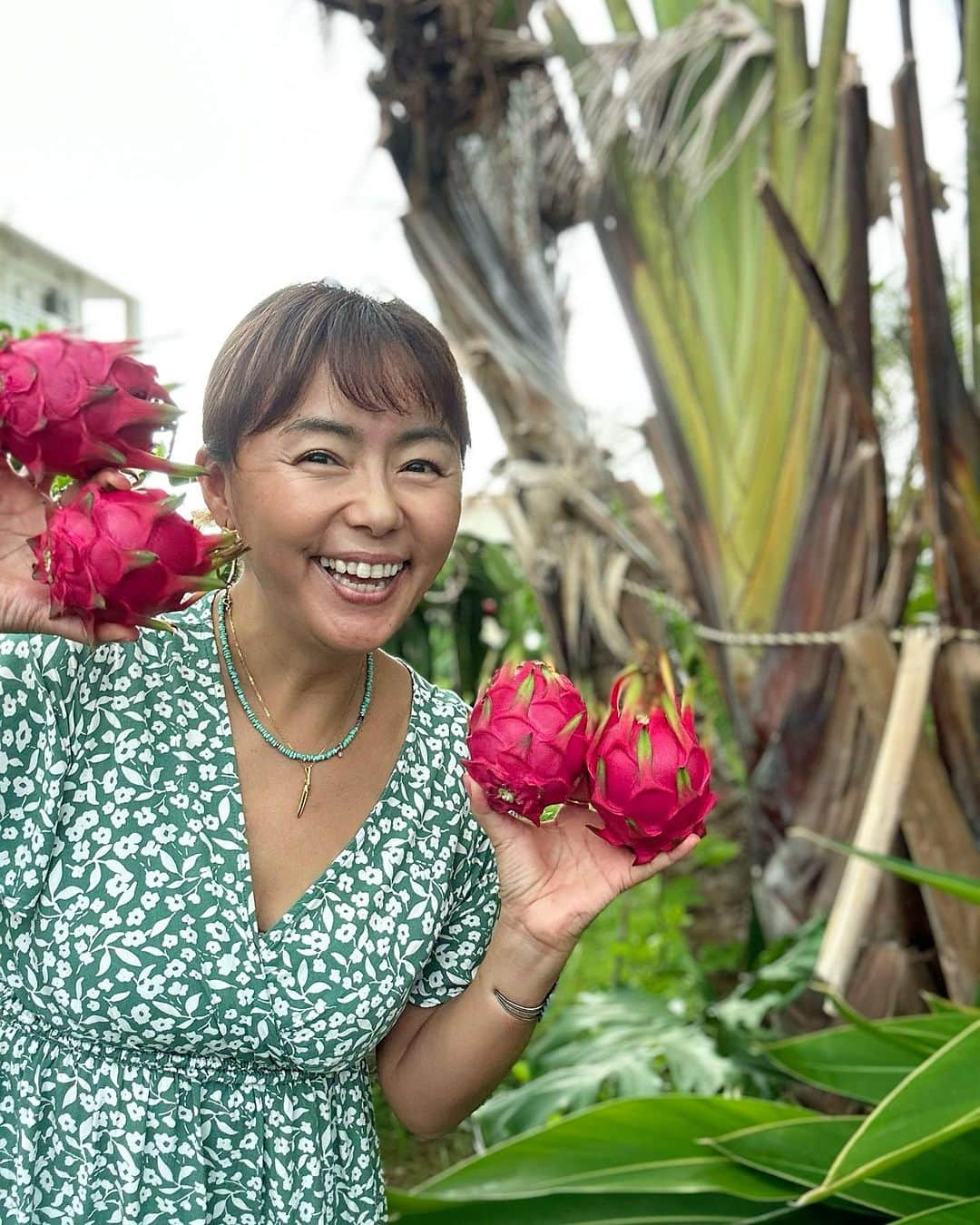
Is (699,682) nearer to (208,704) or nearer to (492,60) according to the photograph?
(492,60)

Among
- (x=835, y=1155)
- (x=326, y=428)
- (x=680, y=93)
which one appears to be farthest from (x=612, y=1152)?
(x=680, y=93)

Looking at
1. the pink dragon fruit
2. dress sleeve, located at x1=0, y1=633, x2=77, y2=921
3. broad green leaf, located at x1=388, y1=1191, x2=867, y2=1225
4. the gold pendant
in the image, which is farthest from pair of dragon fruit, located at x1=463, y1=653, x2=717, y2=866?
broad green leaf, located at x1=388, y1=1191, x2=867, y2=1225

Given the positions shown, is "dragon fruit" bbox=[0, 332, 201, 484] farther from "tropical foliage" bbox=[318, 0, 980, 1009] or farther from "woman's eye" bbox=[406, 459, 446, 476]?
"tropical foliage" bbox=[318, 0, 980, 1009]

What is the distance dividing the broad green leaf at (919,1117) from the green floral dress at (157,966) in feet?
1.56

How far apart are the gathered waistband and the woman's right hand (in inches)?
14.4

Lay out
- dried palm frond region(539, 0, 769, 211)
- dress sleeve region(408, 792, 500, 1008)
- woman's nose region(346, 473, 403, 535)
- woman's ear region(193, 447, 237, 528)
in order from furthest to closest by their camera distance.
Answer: dried palm frond region(539, 0, 769, 211), dress sleeve region(408, 792, 500, 1008), woman's ear region(193, 447, 237, 528), woman's nose region(346, 473, 403, 535)

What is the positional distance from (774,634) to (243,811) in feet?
5.12

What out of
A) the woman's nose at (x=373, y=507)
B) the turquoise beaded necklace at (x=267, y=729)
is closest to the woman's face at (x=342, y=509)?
the woman's nose at (x=373, y=507)

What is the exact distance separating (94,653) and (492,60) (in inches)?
85.9

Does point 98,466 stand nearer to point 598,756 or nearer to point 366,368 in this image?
point 366,368

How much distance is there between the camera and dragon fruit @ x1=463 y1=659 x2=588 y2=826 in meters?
1.01

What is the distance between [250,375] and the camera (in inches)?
44.5

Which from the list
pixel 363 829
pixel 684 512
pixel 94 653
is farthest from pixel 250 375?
pixel 684 512

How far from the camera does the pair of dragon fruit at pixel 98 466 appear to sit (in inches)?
36.0
